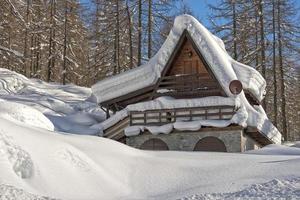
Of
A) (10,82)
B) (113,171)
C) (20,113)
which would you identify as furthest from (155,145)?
(10,82)

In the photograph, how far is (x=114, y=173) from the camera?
43.8 feet

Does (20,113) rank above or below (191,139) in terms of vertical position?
above

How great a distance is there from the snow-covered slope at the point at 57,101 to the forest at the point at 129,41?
1943 millimetres

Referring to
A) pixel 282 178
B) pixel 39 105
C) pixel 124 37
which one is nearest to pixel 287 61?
pixel 124 37

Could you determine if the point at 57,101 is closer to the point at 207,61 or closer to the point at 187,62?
the point at 187,62

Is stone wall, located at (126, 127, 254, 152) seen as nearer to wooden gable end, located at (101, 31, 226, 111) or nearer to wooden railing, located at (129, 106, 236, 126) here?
wooden railing, located at (129, 106, 236, 126)

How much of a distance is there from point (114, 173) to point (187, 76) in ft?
37.0

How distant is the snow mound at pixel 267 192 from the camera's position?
10.6 m

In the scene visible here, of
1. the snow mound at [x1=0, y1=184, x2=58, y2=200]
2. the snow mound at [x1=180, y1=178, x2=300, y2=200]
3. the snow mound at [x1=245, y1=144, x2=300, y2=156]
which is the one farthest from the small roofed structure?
the snow mound at [x1=0, y1=184, x2=58, y2=200]

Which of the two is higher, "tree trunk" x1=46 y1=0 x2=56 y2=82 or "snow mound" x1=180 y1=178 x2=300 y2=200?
"tree trunk" x1=46 y1=0 x2=56 y2=82

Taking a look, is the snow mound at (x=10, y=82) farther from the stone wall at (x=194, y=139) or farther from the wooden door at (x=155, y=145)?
the wooden door at (x=155, y=145)

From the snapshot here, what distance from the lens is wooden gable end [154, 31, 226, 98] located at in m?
23.4

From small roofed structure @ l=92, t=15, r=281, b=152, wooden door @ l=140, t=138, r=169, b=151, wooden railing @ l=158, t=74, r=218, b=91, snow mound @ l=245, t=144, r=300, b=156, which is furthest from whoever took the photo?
wooden railing @ l=158, t=74, r=218, b=91

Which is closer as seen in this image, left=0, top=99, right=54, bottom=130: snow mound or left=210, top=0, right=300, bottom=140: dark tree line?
left=0, top=99, right=54, bottom=130: snow mound
